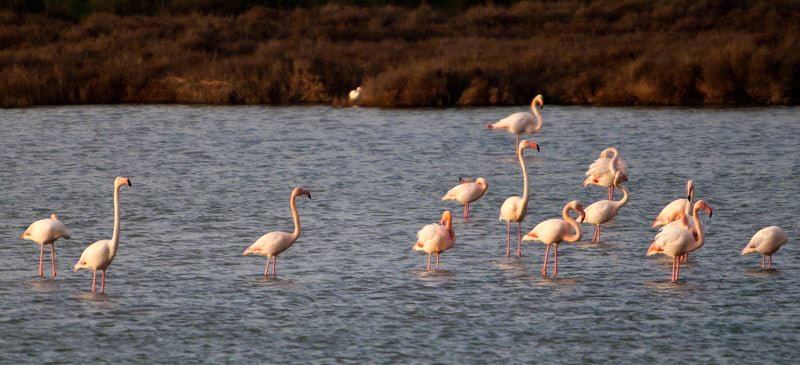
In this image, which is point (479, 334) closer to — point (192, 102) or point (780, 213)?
point (780, 213)

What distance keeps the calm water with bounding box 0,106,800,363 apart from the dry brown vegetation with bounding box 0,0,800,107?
395 cm

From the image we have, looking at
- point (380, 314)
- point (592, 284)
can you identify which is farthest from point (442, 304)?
point (592, 284)

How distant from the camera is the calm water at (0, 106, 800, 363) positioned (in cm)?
1000

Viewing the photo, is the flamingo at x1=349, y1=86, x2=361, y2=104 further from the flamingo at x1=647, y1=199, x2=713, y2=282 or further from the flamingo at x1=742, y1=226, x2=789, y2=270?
the flamingo at x1=742, y1=226, x2=789, y2=270

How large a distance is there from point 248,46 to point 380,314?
87.7 feet

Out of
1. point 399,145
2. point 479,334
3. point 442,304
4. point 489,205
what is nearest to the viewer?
point 479,334

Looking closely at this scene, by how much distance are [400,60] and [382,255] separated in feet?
66.4

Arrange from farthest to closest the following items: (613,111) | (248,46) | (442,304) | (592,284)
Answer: (248,46)
(613,111)
(592,284)
(442,304)

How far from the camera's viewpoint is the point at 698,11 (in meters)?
43.4

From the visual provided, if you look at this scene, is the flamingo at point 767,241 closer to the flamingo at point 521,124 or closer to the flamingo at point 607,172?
the flamingo at point 607,172

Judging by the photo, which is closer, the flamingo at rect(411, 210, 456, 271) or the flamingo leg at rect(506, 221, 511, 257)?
the flamingo at rect(411, 210, 456, 271)

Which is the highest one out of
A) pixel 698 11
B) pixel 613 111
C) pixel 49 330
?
pixel 698 11

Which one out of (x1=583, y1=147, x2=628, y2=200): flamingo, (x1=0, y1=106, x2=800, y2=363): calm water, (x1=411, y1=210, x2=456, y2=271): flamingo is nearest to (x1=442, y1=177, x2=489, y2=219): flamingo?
(x1=0, y1=106, x2=800, y2=363): calm water

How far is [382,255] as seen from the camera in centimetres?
1327
